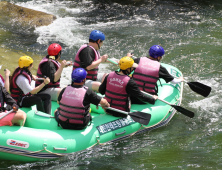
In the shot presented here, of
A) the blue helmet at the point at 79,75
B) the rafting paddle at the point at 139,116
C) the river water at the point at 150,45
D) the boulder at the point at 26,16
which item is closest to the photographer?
the blue helmet at the point at 79,75

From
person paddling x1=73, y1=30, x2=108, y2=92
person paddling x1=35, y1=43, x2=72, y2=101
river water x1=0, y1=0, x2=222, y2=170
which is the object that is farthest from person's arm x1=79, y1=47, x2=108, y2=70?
river water x1=0, y1=0, x2=222, y2=170

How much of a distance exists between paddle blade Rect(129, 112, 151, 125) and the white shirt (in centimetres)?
180

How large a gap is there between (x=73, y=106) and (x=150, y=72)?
5.83 ft

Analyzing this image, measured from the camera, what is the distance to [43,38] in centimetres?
1041

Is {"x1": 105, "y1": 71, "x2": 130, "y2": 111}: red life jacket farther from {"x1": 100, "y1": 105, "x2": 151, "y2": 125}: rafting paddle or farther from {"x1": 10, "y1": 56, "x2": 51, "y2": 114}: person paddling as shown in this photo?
{"x1": 10, "y1": 56, "x2": 51, "y2": 114}: person paddling

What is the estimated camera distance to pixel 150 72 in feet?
18.7

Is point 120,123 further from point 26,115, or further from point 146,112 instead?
point 26,115

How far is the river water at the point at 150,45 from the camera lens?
15.9 ft

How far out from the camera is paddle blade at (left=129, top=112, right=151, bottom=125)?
523cm

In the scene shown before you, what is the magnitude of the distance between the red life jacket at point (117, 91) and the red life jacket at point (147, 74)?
0.71 meters

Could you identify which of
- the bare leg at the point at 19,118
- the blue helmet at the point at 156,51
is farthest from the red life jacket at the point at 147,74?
the bare leg at the point at 19,118

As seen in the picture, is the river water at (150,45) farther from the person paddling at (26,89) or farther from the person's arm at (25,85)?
the person's arm at (25,85)

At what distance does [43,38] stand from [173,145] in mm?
6733

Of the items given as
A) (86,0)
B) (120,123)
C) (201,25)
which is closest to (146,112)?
(120,123)
